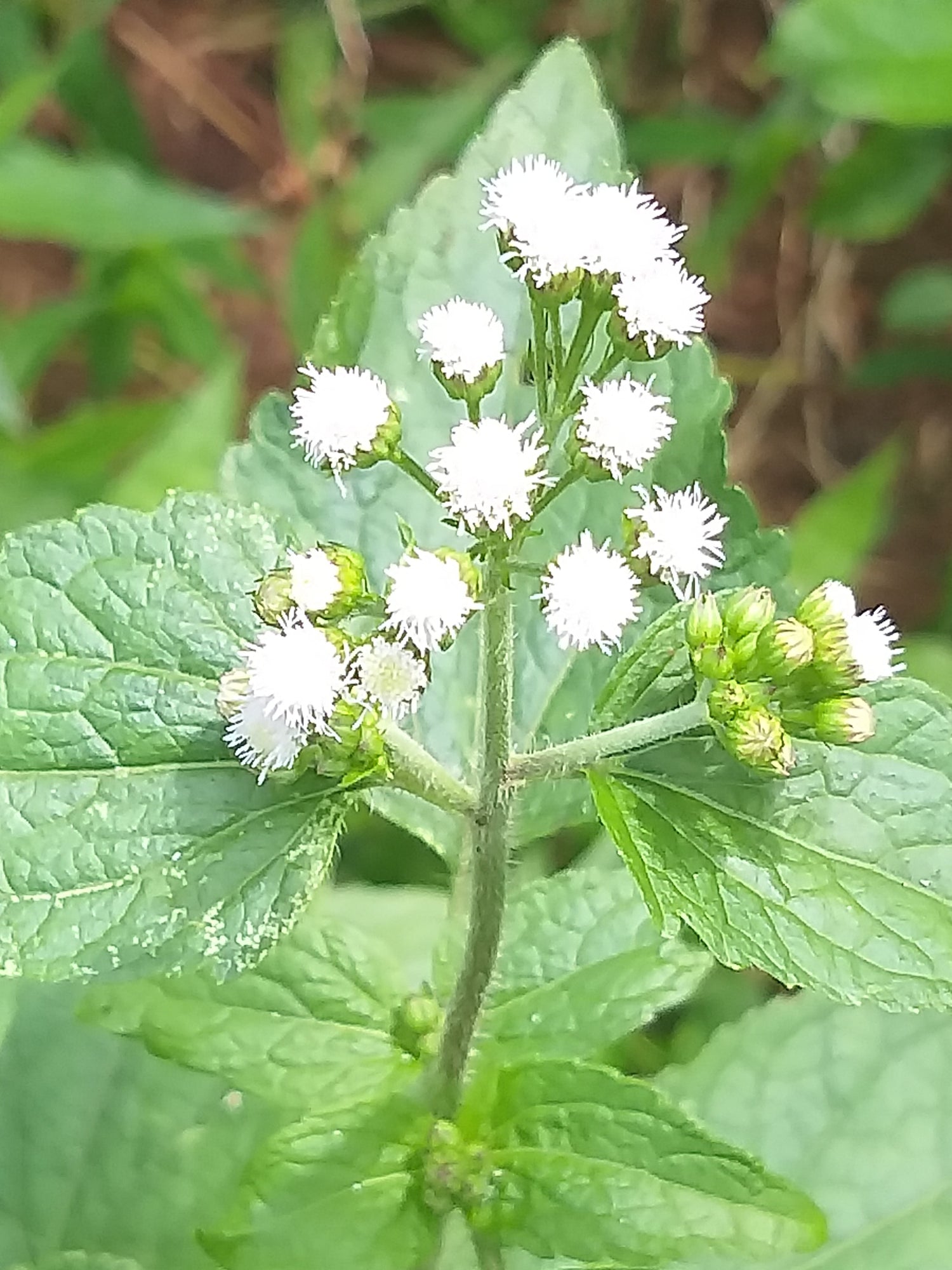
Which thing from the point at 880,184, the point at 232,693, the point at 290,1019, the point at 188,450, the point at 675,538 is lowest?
the point at 290,1019

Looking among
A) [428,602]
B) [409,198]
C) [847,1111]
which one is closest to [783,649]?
[428,602]

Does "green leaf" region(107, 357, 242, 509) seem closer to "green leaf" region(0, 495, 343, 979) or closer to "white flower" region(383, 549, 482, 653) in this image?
"green leaf" region(0, 495, 343, 979)

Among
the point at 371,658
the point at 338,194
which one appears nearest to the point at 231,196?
the point at 338,194

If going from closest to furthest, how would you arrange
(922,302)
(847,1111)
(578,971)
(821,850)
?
1. (821,850)
2. (578,971)
3. (847,1111)
4. (922,302)

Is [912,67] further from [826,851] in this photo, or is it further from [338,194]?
[826,851]

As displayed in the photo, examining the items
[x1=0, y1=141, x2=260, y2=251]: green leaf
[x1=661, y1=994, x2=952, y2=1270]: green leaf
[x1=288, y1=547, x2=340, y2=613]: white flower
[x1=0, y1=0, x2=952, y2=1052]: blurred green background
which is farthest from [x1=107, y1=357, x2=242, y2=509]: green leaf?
[x1=288, y1=547, x2=340, y2=613]: white flower

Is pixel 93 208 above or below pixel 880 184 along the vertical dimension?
below

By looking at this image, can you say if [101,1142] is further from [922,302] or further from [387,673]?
[922,302]
